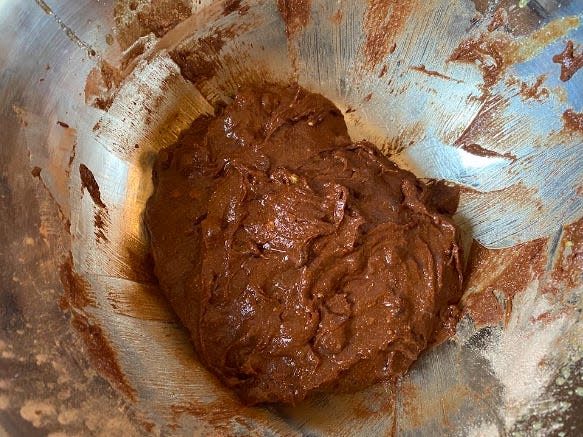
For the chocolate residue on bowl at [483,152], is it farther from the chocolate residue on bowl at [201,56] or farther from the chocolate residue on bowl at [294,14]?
the chocolate residue on bowl at [201,56]

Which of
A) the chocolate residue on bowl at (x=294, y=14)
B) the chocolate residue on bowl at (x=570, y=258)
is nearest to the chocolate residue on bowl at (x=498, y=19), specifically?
the chocolate residue on bowl at (x=294, y=14)

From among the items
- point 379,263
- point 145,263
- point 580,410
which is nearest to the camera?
point 580,410

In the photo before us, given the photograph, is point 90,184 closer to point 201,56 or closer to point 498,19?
point 201,56

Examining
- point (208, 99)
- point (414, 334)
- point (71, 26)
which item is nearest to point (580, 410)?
point (414, 334)

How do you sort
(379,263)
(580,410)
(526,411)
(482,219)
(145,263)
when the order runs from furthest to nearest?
1. (482,219)
2. (145,263)
3. (379,263)
4. (526,411)
5. (580,410)

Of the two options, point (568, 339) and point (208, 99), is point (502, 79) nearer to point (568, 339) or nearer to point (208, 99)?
point (568, 339)
